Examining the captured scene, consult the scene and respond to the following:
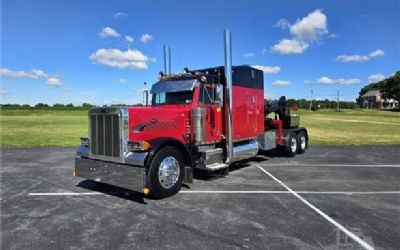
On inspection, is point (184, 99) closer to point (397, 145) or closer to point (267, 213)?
point (267, 213)

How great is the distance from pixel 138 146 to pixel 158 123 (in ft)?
3.00

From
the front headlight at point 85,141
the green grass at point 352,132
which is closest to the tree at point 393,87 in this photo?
the green grass at point 352,132

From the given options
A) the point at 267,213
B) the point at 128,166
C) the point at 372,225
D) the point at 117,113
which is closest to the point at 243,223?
the point at 267,213

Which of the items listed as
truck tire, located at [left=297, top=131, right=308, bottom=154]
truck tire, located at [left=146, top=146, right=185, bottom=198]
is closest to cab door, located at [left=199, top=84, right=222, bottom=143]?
truck tire, located at [left=146, top=146, right=185, bottom=198]

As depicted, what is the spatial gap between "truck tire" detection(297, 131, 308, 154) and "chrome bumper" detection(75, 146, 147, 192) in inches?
Result: 370

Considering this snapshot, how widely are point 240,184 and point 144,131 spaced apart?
9.64ft

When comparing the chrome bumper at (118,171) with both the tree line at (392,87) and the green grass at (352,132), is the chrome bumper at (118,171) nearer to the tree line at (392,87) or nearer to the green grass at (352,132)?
the green grass at (352,132)

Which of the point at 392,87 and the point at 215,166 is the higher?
the point at 392,87

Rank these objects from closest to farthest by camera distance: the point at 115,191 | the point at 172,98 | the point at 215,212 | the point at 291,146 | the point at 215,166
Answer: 1. the point at 215,212
2. the point at 115,191
3. the point at 215,166
4. the point at 172,98
5. the point at 291,146

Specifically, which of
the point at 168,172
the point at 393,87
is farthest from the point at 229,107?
the point at 393,87

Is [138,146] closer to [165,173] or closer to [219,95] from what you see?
[165,173]

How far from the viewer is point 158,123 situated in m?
7.81

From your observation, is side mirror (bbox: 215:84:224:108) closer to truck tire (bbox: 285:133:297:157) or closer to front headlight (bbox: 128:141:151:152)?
front headlight (bbox: 128:141:151:152)

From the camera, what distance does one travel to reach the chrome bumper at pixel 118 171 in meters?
6.86
